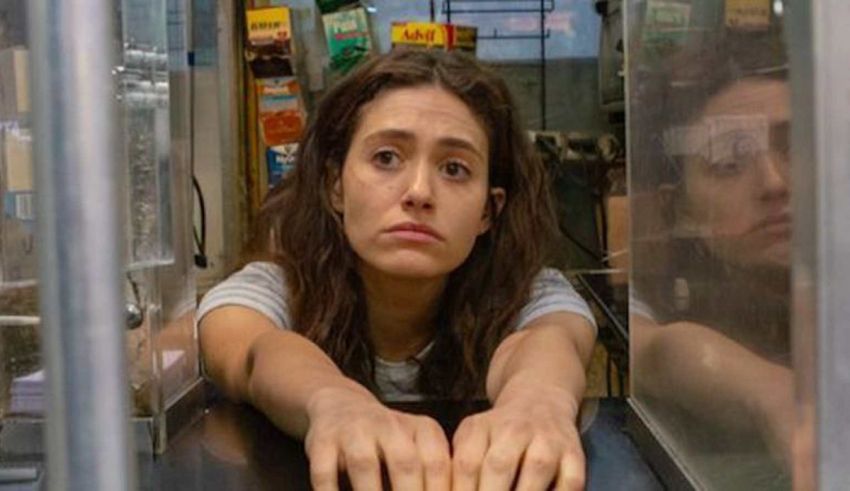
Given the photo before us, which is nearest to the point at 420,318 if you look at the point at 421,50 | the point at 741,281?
the point at 421,50

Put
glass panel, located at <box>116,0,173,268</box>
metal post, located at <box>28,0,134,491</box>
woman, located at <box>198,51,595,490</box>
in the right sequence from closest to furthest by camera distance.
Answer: metal post, located at <box>28,0,134,491</box> < glass panel, located at <box>116,0,173,268</box> < woman, located at <box>198,51,595,490</box>

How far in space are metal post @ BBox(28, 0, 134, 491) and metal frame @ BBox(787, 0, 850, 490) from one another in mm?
188

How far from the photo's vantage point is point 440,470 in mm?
426

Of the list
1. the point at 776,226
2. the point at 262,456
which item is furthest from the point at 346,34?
the point at 776,226

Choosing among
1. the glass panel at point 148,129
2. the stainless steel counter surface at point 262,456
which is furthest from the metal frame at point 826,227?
the glass panel at point 148,129

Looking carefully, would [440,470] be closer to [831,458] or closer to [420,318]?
[831,458]

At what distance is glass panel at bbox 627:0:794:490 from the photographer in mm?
357

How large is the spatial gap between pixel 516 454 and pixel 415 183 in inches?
17.7

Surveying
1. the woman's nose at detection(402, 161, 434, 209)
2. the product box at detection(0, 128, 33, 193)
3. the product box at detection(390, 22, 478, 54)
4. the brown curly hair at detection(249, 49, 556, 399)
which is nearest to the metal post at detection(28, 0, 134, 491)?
the product box at detection(0, 128, 33, 193)

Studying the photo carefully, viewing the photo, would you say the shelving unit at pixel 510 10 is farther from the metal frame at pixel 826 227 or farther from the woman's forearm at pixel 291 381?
the metal frame at pixel 826 227

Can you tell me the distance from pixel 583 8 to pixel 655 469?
1740mm

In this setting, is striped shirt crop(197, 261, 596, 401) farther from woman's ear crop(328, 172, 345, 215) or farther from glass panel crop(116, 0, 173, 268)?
glass panel crop(116, 0, 173, 268)

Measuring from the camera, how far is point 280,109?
1.96 m

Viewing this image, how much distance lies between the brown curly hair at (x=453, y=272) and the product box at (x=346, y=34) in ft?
2.71
